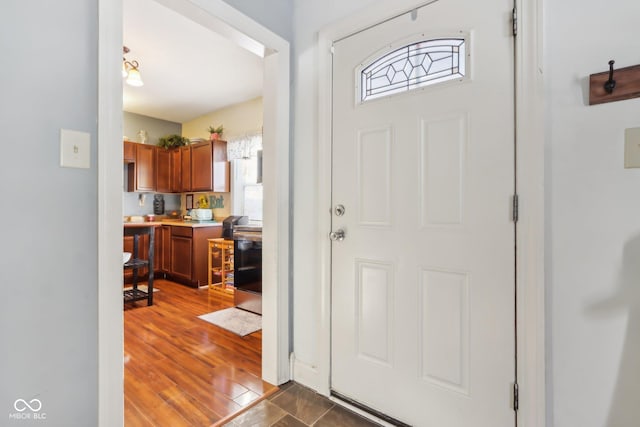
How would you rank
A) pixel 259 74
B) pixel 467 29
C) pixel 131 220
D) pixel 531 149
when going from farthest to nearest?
pixel 131 220
pixel 259 74
pixel 467 29
pixel 531 149

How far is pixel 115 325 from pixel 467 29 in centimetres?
189

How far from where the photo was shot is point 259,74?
3395mm

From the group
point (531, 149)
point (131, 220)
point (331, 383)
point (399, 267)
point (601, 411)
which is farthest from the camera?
point (131, 220)

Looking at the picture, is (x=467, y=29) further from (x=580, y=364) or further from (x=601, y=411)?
(x=601, y=411)

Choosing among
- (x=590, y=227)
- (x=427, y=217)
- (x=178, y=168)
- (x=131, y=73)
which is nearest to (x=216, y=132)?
(x=178, y=168)

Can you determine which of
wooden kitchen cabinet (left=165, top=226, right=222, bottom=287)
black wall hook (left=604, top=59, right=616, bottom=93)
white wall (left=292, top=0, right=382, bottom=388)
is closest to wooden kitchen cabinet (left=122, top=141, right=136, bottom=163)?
wooden kitchen cabinet (left=165, top=226, right=222, bottom=287)

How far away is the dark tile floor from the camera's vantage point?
1.50 m

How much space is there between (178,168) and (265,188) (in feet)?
11.4

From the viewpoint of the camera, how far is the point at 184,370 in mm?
2004

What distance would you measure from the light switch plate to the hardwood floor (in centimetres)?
131

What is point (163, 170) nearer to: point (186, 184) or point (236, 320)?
point (186, 184)

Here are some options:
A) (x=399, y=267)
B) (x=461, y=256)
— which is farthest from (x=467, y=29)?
(x=399, y=267)

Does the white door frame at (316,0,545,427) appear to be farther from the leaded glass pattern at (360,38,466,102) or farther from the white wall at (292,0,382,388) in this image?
the white wall at (292,0,382,388)

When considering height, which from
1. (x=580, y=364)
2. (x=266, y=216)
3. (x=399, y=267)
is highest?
(x=266, y=216)
